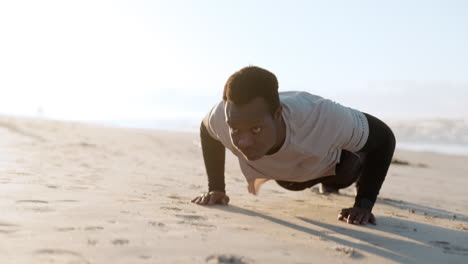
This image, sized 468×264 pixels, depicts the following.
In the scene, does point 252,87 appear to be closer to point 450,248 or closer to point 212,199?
point 212,199

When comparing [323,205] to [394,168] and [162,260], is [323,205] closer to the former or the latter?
[162,260]

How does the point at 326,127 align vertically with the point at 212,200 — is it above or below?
above

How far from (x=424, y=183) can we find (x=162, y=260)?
5.83m

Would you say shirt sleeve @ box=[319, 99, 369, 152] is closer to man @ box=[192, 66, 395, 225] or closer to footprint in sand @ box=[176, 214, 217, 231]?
man @ box=[192, 66, 395, 225]

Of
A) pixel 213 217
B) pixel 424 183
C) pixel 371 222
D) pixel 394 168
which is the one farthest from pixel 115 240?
pixel 394 168

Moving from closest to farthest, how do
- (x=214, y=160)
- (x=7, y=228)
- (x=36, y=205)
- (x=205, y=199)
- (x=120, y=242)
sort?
(x=120, y=242) < (x=7, y=228) < (x=36, y=205) < (x=205, y=199) < (x=214, y=160)

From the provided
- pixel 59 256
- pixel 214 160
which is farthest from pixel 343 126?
pixel 59 256

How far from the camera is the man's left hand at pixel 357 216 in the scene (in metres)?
3.55

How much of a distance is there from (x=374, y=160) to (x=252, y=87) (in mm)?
1295

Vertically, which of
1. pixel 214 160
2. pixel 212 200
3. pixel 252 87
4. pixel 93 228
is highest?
pixel 252 87

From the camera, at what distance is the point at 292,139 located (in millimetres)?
3393

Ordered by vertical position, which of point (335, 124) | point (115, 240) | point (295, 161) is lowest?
point (115, 240)

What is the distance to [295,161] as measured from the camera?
11.8ft

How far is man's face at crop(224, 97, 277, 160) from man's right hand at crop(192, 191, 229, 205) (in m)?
0.91
